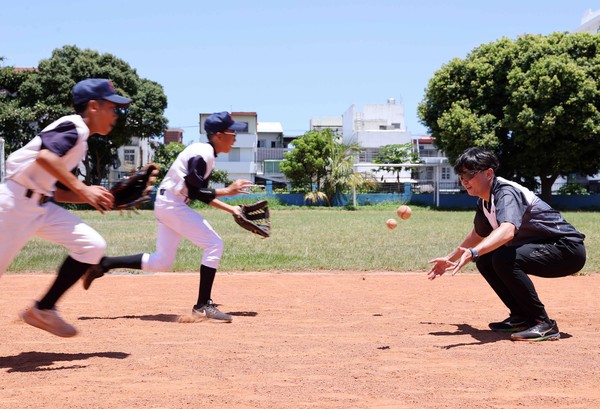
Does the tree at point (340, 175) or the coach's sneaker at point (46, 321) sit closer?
the coach's sneaker at point (46, 321)

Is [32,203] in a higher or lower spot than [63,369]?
higher

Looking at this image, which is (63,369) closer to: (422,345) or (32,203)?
(32,203)

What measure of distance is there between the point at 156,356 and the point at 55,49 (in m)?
42.5

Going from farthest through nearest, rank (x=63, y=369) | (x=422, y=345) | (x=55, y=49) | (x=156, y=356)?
(x=55, y=49), (x=422, y=345), (x=156, y=356), (x=63, y=369)

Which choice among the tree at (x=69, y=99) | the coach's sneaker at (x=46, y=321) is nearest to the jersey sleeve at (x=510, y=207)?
the coach's sneaker at (x=46, y=321)

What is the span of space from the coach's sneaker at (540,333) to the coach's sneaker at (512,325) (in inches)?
12.2

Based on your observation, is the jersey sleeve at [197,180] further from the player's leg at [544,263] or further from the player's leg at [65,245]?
the player's leg at [544,263]

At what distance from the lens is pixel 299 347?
5.37m

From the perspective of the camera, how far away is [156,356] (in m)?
5.01

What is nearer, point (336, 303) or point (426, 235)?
point (336, 303)

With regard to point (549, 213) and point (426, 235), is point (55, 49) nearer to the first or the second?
point (426, 235)

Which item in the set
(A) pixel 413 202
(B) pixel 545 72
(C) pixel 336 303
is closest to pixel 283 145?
(A) pixel 413 202

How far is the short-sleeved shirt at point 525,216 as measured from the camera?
5.62 meters

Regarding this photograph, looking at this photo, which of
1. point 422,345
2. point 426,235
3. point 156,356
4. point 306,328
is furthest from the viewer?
point 426,235
